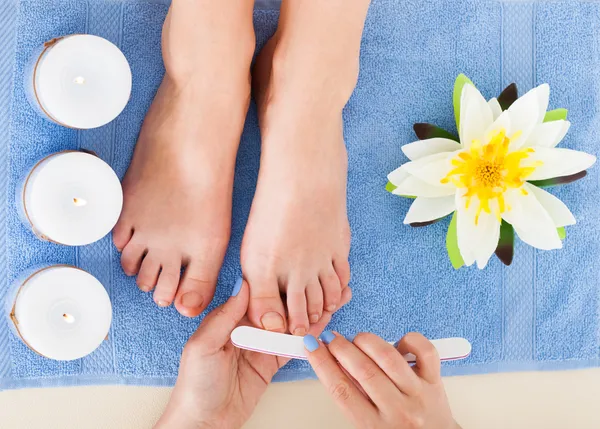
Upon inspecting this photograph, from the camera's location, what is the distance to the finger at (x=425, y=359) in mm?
708

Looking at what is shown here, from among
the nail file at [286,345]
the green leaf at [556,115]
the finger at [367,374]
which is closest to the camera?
the finger at [367,374]

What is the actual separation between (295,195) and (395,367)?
0.95ft

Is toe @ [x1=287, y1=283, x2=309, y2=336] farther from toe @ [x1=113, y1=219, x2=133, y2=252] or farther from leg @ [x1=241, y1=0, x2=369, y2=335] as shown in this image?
toe @ [x1=113, y1=219, x2=133, y2=252]

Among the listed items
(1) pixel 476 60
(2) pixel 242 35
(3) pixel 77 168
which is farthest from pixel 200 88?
(1) pixel 476 60

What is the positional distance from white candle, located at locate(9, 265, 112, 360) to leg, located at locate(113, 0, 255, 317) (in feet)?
0.34

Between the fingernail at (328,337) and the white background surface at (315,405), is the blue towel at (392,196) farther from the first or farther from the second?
the fingernail at (328,337)

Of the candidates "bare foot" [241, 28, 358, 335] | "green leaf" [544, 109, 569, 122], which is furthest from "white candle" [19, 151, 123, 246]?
"green leaf" [544, 109, 569, 122]

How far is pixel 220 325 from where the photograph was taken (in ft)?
2.60

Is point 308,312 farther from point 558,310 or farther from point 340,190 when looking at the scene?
point 558,310

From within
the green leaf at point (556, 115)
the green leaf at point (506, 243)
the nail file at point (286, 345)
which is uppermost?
the green leaf at point (556, 115)

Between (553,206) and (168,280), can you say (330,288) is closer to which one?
(168,280)

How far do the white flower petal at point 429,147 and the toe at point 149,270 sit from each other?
399 mm

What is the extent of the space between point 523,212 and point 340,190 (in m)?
0.26

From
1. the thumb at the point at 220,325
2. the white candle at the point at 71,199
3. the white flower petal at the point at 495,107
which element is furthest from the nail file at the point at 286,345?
the white flower petal at the point at 495,107
